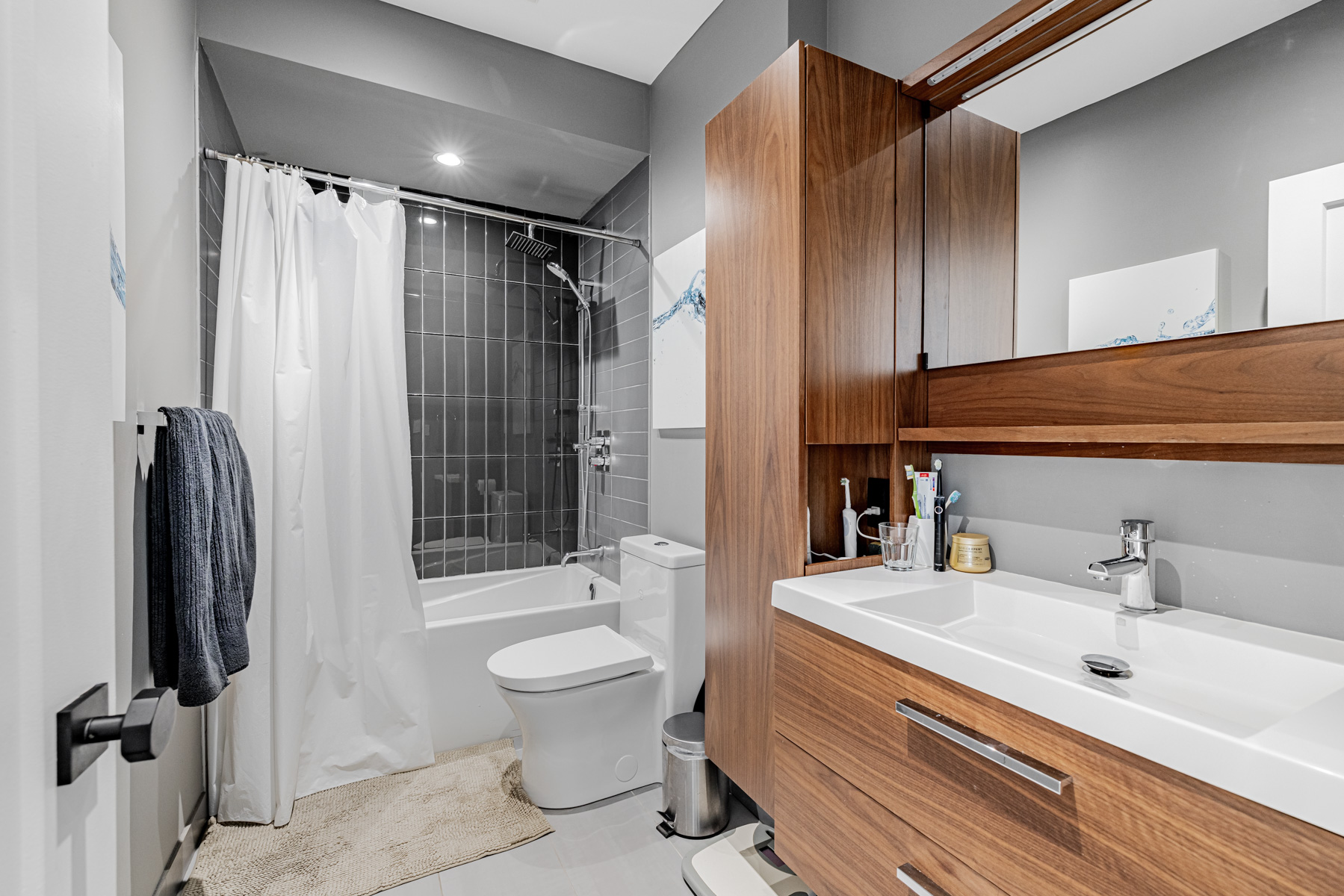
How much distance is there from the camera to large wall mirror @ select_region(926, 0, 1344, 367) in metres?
0.89

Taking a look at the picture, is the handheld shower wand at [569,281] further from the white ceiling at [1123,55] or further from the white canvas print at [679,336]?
the white ceiling at [1123,55]

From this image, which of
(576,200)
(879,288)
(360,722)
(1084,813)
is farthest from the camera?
(576,200)

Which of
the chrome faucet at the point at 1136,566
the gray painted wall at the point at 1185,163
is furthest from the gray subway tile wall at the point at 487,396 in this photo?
the chrome faucet at the point at 1136,566

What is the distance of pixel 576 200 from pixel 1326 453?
2.99 m

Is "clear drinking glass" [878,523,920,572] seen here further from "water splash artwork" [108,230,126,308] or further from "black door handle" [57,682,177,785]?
"water splash artwork" [108,230,126,308]

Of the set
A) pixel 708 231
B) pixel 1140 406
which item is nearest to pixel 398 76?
pixel 708 231

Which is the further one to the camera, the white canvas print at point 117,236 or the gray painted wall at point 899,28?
the gray painted wall at point 899,28

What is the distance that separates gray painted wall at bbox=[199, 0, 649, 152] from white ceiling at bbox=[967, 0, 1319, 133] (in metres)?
1.58

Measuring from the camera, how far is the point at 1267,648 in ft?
2.83

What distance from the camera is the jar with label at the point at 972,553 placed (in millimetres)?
1344

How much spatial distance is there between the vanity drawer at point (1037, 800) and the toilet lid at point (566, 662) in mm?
852

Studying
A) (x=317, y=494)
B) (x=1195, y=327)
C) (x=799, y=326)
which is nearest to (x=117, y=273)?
(x=317, y=494)

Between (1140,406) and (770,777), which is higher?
(1140,406)

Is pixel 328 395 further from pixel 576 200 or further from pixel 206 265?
pixel 576 200
